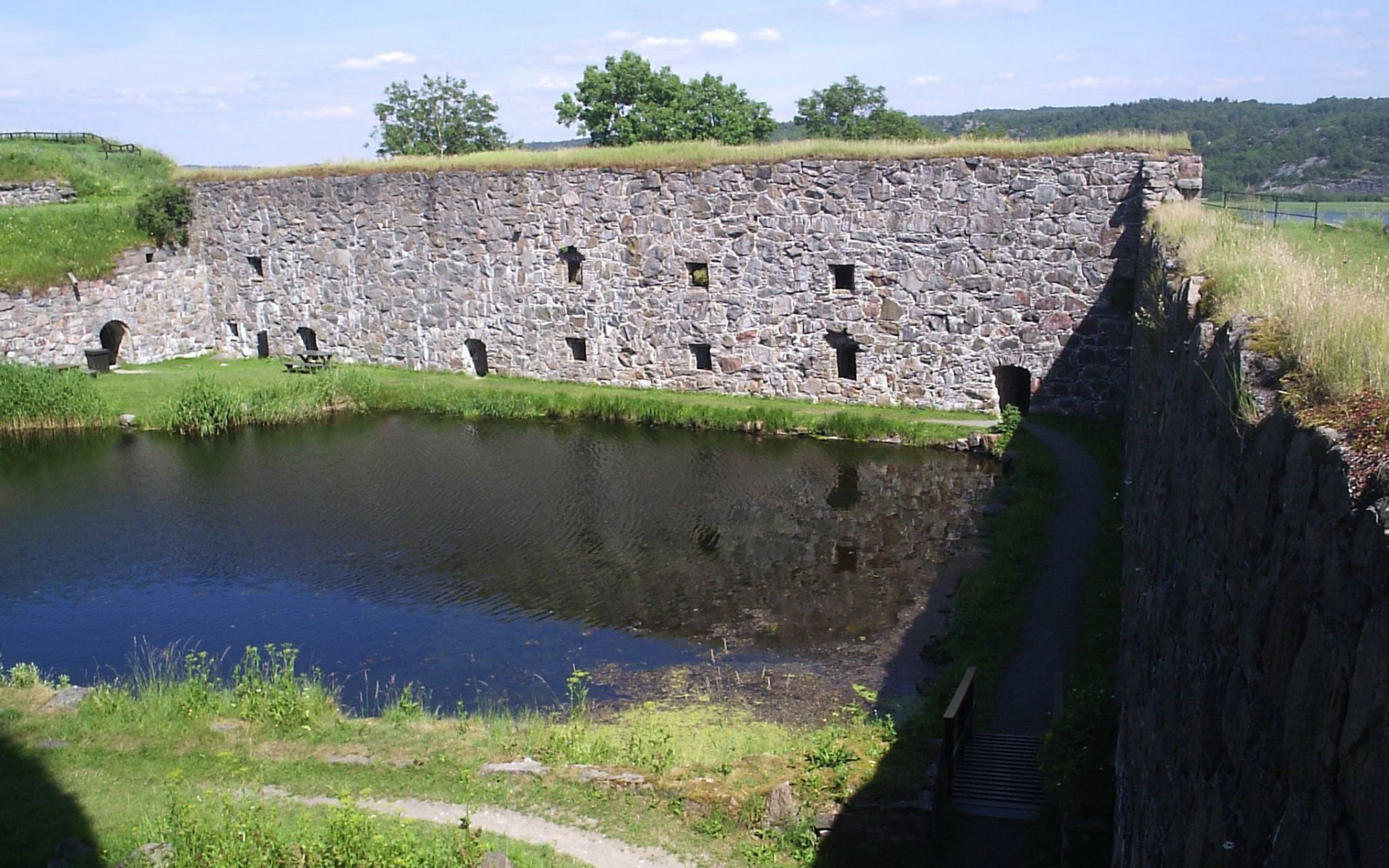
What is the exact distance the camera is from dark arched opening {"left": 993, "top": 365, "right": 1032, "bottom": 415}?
766 inches

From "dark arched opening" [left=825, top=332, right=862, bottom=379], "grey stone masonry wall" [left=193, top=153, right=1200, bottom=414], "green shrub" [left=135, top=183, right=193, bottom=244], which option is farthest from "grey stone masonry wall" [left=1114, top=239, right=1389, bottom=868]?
"green shrub" [left=135, top=183, right=193, bottom=244]

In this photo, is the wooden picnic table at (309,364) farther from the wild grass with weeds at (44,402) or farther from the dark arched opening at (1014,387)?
the dark arched opening at (1014,387)

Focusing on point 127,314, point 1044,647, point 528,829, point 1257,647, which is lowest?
point 1044,647

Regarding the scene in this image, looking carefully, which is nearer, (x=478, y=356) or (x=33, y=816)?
(x=33, y=816)

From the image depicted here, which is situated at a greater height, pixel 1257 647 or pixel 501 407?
pixel 1257 647

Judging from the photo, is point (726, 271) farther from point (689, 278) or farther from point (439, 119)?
point (439, 119)

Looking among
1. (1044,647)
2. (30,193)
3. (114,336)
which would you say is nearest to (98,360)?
(114,336)

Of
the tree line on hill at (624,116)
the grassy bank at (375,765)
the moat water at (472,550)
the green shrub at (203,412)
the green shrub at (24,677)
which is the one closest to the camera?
the grassy bank at (375,765)

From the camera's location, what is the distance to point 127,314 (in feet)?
80.1

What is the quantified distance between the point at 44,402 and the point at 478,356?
26.1 feet

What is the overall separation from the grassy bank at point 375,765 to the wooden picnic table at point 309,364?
1428 centimetres

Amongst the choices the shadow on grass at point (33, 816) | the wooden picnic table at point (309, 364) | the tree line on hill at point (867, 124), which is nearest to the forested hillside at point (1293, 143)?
the tree line on hill at point (867, 124)

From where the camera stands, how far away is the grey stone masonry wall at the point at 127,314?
74.6 feet

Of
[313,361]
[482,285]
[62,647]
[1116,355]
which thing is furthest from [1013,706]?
[313,361]
